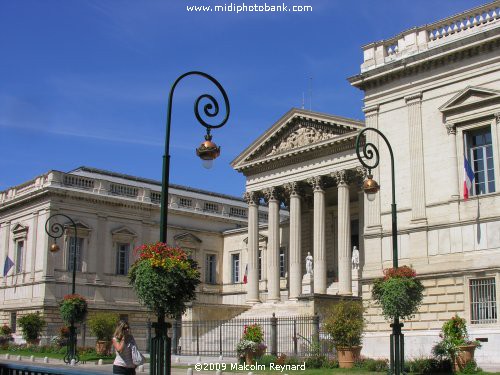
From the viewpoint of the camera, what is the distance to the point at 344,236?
42.2 meters

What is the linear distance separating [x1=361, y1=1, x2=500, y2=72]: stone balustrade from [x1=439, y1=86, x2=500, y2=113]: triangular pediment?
95.9 inches

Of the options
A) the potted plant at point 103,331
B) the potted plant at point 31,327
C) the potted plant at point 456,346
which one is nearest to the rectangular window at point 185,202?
the potted plant at point 31,327

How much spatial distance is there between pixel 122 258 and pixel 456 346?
33682 millimetres

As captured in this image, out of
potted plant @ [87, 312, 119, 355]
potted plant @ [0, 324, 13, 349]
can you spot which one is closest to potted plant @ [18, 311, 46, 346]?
potted plant @ [0, 324, 13, 349]

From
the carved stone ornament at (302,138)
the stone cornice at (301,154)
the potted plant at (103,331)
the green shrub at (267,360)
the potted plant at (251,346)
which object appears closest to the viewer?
the green shrub at (267,360)

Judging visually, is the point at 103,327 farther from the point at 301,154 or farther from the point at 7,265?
the point at 7,265

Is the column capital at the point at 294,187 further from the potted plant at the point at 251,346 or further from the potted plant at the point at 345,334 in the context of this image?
the potted plant at the point at 345,334

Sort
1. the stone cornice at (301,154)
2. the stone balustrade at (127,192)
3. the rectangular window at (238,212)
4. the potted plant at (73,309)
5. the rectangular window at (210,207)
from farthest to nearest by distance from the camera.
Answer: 1. the rectangular window at (238,212)
2. the rectangular window at (210,207)
3. the stone balustrade at (127,192)
4. the stone cornice at (301,154)
5. the potted plant at (73,309)

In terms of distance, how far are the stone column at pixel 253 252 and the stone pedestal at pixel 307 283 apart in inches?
124

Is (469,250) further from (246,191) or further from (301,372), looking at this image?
(246,191)

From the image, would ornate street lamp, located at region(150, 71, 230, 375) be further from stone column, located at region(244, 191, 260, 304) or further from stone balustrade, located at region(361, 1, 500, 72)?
stone column, located at region(244, 191, 260, 304)

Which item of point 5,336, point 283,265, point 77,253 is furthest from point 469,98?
point 5,336

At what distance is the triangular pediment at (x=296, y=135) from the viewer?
42.5 m

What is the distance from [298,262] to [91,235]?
51.2 feet
